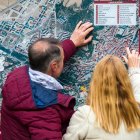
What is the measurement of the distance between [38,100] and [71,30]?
71cm

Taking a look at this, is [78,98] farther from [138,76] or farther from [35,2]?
[35,2]

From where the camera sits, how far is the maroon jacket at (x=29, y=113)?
2705 mm

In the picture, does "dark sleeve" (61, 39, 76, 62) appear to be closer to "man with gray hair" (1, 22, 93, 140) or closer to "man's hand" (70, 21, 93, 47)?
"man's hand" (70, 21, 93, 47)

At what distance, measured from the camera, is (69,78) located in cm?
331

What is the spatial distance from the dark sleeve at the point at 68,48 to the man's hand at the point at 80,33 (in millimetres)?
35

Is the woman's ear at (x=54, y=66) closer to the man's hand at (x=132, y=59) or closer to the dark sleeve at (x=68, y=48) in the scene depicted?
the dark sleeve at (x=68, y=48)

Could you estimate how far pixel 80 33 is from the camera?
321 cm

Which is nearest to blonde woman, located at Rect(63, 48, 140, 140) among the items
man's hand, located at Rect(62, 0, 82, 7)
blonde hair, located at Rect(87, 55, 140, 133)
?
blonde hair, located at Rect(87, 55, 140, 133)

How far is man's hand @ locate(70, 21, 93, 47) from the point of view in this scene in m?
3.20

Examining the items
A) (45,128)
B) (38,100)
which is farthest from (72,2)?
(45,128)

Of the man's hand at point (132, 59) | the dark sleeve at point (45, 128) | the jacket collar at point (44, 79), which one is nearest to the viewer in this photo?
the dark sleeve at point (45, 128)

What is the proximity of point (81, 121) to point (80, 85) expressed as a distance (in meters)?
0.64

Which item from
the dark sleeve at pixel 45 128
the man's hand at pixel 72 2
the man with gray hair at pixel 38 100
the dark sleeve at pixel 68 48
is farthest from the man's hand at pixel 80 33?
the dark sleeve at pixel 45 128

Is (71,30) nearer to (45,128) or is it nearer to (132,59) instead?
(132,59)
